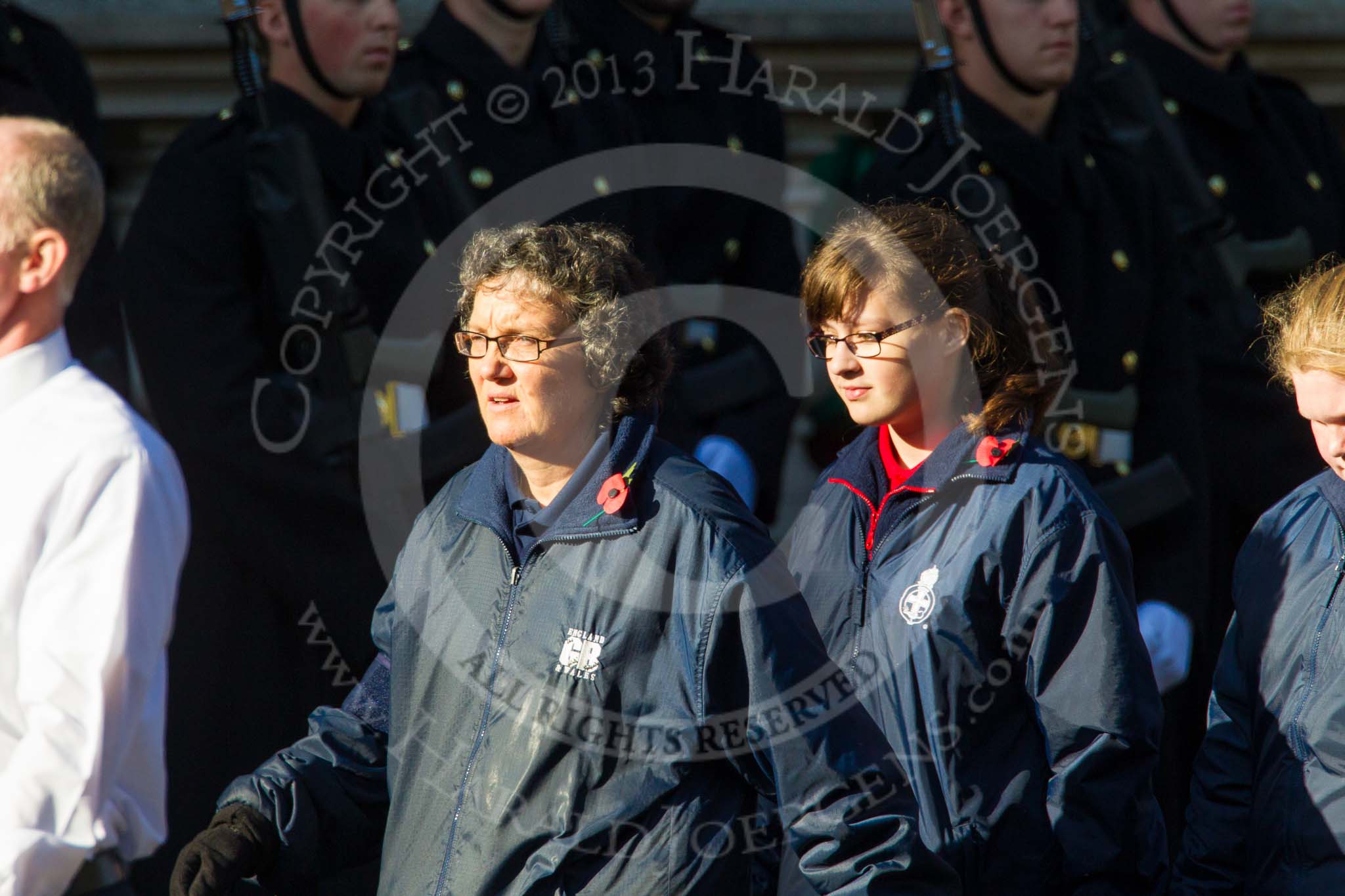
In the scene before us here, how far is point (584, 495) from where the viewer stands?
2139 mm

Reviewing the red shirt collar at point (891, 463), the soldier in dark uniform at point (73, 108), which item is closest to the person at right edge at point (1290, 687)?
the red shirt collar at point (891, 463)

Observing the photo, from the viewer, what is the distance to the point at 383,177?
3.78 metres

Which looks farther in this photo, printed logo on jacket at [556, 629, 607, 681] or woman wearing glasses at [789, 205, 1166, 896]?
woman wearing glasses at [789, 205, 1166, 896]

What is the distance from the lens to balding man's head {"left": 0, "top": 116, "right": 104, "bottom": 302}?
2.29 metres

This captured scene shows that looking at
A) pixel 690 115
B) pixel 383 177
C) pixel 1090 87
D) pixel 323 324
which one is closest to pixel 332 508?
pixel 323 324

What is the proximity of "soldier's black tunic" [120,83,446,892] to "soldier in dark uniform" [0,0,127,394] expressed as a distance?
67 millimetres

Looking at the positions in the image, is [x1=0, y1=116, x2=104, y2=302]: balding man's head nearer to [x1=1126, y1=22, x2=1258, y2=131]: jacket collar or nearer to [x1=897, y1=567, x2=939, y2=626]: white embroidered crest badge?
[x1=897, y1=567, x2=939, y2=626]: white embroidered crest badge

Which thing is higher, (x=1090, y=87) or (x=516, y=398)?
(x=1090, y=87)

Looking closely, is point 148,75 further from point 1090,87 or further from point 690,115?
point 1090,87

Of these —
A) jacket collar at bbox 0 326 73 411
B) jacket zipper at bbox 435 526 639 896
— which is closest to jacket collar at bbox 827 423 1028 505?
jacket zipper at bbox 435 526 639 896

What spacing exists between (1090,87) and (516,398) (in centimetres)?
259

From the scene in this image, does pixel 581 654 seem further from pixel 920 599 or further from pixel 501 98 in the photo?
pixel 501 98

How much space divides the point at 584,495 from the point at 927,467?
568 millimetres

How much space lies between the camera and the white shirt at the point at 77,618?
2.05 m
